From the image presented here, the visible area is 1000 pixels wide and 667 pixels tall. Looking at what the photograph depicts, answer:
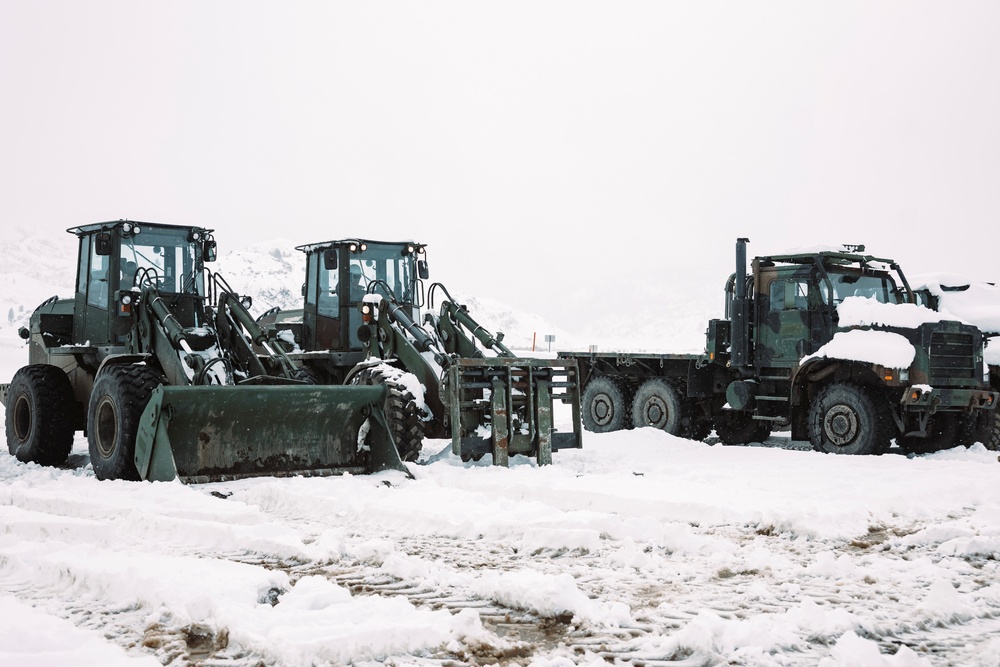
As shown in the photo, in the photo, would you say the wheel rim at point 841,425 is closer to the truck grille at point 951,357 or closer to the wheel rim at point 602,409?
the truck grille at point 951,357

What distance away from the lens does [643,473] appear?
1005 centimetres

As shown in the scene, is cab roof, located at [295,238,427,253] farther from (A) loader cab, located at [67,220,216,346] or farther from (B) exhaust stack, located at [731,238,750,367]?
(B) exhaust stack, located at [731,238,750,367]

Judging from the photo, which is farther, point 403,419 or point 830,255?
point 830,255

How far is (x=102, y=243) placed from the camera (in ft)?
35.0

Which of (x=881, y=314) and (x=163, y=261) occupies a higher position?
(x=163, y=261)

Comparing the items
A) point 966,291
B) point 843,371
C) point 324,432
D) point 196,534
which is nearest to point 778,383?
point 843,371

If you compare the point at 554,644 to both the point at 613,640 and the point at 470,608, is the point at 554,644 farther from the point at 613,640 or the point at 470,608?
the point at 470,608

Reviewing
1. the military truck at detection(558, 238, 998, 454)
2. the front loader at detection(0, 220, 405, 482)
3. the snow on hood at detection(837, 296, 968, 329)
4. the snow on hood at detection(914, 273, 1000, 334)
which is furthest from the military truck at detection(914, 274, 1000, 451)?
the front loader at detection(0, 220, 405, 482)

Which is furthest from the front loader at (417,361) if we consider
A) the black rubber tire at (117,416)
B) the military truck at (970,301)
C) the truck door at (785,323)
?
the military truck at (970,301)

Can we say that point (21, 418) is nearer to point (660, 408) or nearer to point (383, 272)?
point (383, 272)

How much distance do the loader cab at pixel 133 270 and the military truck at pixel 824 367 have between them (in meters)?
6.85

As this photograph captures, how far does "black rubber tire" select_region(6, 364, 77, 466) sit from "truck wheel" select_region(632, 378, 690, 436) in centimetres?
804

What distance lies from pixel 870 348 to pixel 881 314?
0.67 meters

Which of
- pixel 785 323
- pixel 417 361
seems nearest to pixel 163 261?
pixel 417 361
